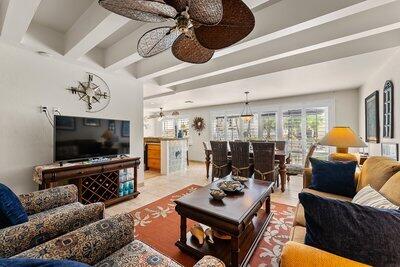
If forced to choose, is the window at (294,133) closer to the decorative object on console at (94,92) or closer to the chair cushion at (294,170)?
the chair cushion at (294,170)

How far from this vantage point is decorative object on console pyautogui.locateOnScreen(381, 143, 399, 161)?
2637 mm

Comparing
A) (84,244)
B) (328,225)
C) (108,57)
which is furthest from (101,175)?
(328,225)

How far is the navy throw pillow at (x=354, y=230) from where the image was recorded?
795mm

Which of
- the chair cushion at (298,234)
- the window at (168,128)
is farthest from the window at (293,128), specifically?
the chair cushion at (298,234)

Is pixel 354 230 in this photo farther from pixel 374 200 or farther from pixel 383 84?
pixel 383 84

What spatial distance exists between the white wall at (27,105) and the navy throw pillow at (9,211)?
63.5 inches

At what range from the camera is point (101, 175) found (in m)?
3.09

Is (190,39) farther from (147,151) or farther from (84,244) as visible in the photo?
(147,151)

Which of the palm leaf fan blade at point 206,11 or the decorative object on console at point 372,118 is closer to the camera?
the palm leaf fan blade at point 206,11

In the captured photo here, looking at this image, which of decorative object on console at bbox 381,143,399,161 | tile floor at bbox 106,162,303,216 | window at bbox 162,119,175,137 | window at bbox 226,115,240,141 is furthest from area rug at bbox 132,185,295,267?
window at bbox 162,119,175,137

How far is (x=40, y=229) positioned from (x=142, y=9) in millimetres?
1543

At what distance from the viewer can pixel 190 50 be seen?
1.59m

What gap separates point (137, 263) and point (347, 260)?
108 cm

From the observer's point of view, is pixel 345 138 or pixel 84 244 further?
pixel 345 138
